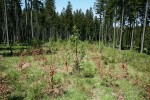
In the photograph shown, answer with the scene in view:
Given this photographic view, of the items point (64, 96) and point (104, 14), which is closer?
point (64, 96)

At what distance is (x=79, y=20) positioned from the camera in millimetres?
80062

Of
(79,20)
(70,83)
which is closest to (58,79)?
(70,83)

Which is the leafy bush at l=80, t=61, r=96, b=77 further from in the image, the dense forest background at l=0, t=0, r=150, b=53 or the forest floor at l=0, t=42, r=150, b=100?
the dense forest background at l=0, t=0, r=150, b=53

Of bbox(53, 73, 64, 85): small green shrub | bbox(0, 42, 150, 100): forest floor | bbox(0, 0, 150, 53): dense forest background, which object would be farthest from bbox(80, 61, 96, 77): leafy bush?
bbox(0, 0, 150, 53): dense forest background

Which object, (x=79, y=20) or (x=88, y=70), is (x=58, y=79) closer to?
(x=88, y=70)

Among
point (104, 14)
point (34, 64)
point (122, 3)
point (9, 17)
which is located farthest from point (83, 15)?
point (34, 64)

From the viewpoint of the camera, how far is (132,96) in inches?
422

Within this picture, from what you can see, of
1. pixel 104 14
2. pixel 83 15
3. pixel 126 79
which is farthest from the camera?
pixel 83 15

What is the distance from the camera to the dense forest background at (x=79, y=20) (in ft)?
134

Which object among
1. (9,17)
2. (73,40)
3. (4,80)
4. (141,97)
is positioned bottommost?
(141,97)

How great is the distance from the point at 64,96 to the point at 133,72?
6350 millimetres

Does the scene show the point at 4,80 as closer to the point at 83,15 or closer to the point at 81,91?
the point at 81,91

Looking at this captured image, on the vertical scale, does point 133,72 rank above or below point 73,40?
below

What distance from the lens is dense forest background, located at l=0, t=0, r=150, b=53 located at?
40794mm
